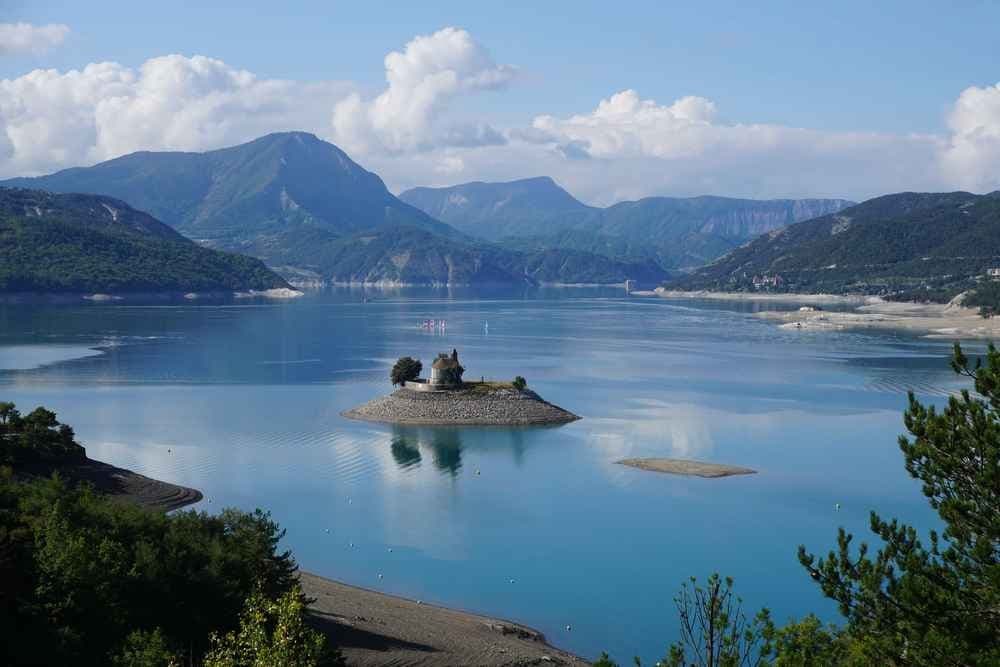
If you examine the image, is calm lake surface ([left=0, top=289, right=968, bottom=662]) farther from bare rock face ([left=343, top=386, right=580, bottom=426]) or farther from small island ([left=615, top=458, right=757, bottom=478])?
bare rock face ([left=343, top=386, right=580, bottom=426])

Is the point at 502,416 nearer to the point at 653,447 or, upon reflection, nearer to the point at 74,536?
the point at 653,447

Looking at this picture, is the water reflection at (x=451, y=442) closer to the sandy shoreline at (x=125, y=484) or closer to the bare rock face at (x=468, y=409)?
the bare rock face at (x=468, y=409)

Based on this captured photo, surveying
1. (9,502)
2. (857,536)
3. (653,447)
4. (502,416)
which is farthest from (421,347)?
(9,502)

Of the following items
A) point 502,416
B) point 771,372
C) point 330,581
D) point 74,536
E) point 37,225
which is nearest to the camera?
point 74,536

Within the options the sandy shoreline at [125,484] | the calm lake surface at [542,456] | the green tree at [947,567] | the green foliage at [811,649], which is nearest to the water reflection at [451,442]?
the calm lake surface at [542,456]

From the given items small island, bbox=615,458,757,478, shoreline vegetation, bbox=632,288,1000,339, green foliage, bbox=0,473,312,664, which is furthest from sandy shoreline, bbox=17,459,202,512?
shoreline vegetation, bbox=632,288,1000,339

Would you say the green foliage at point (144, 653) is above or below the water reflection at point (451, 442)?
above
